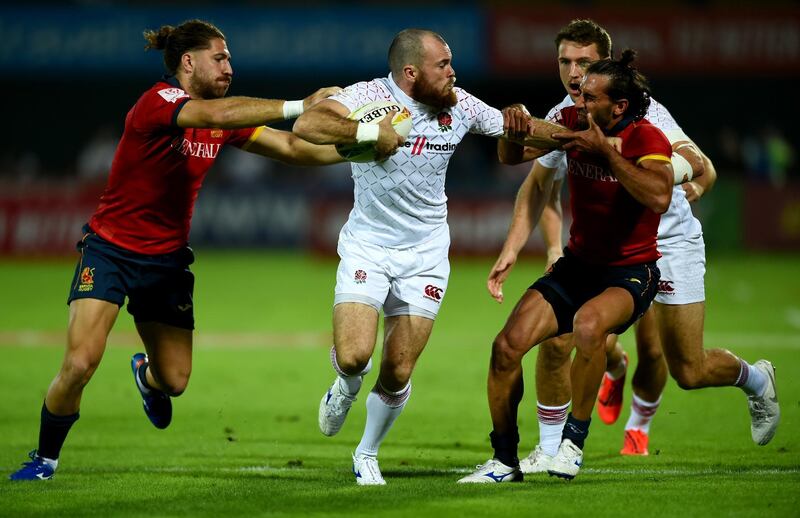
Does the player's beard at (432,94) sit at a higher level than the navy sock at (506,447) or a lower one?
higher

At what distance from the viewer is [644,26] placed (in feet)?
96.8

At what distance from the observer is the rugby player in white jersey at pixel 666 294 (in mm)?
7754

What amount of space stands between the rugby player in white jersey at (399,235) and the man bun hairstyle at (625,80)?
729 mm

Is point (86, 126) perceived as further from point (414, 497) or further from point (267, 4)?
point (414, 497)

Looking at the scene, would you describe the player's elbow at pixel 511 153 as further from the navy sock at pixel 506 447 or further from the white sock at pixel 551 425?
the navy sock at pixel 506 447

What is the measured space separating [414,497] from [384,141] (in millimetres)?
2022

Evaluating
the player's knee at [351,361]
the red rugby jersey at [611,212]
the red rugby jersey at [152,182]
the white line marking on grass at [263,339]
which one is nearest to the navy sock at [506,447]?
the player's knee at [351,361]

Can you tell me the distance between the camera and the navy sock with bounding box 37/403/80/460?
7.36 meters

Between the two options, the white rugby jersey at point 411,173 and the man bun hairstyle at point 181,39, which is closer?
the white rugby jersey at point 411,173

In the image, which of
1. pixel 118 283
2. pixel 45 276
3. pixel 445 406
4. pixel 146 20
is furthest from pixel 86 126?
pixel 118 283

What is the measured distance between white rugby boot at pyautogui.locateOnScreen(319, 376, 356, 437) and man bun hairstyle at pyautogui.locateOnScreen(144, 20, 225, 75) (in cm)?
232

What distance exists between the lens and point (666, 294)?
8164 millimetres

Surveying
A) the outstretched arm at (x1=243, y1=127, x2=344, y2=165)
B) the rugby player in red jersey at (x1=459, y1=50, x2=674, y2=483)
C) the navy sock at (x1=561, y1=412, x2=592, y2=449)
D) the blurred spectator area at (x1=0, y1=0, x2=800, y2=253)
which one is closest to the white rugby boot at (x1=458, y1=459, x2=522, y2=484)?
the rugby player in red jersey at (x1=459, y1=50, x2=674, y2=483)

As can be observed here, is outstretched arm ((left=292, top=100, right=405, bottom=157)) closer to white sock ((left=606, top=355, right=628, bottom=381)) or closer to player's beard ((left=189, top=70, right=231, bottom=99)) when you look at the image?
player's beard ((left=189, top=70, right=231, bottom=99))
